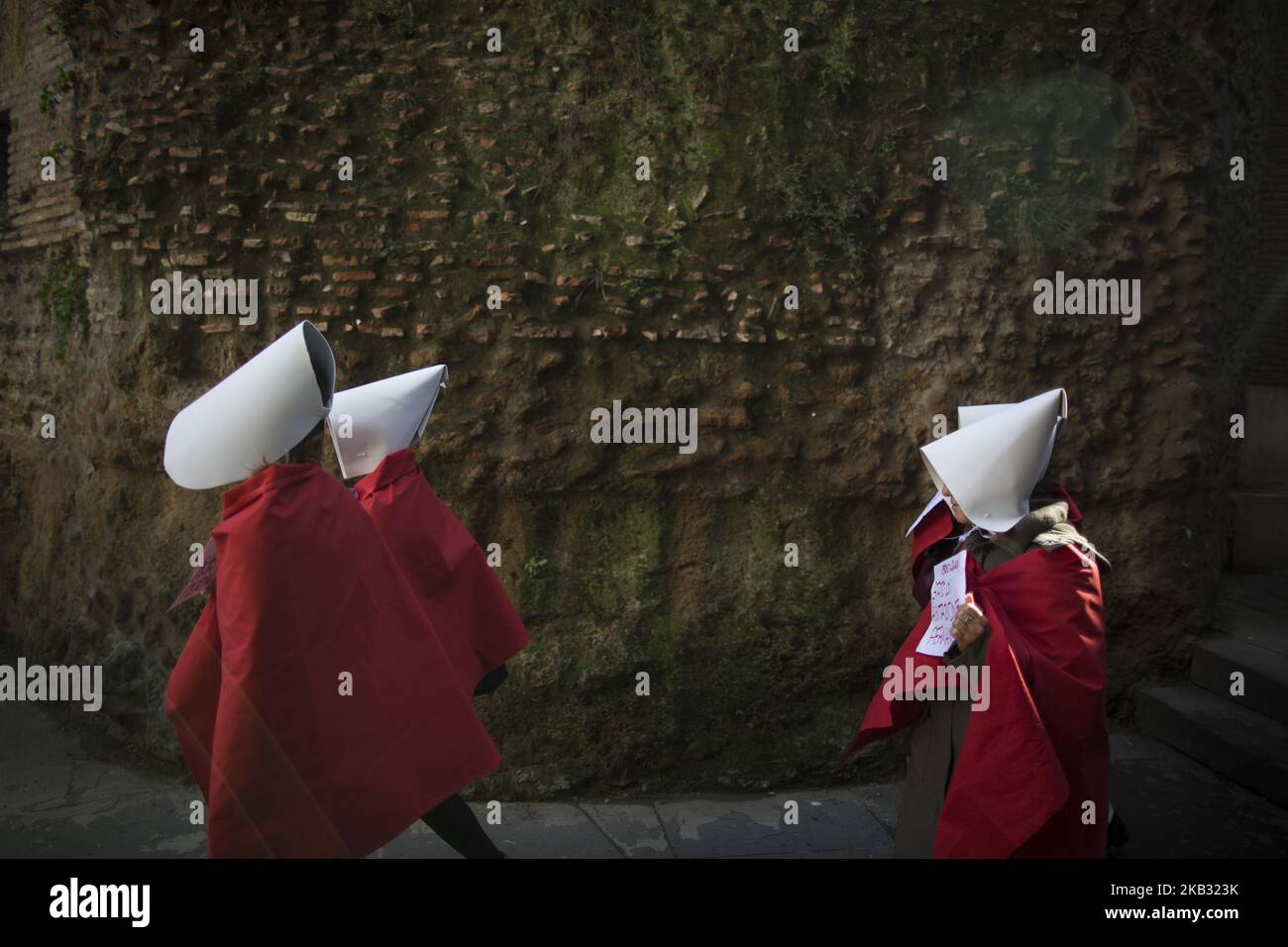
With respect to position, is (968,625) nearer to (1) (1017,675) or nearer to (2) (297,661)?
(1) (1017,675)

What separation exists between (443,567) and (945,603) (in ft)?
6.14

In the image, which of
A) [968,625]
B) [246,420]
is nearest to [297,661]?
[246,420]

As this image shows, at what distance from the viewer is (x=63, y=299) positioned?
6195 mm

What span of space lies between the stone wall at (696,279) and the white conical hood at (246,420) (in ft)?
7.27

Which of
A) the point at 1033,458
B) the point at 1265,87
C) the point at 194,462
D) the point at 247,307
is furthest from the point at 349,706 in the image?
the point at 1265,87

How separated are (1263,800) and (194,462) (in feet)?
15.8

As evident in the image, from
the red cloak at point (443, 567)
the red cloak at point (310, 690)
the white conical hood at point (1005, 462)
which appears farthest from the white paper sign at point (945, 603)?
the red cloak at point (443, 567)

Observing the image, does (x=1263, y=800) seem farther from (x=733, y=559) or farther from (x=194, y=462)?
(x=194, y=462)

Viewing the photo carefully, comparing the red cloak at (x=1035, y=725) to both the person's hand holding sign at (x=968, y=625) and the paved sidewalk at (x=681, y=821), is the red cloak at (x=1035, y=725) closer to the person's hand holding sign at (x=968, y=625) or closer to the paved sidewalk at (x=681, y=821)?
the person's hand holding sign at (x=968, y=625)

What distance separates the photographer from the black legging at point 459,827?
3426mm

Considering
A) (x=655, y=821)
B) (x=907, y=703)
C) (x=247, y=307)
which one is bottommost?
(x=655, y=821)

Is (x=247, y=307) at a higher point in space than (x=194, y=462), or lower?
higher

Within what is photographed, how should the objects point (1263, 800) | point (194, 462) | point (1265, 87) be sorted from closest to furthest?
point (194, 462), point (1263, 800), point (1265, 87)

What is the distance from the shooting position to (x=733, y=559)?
535cm
